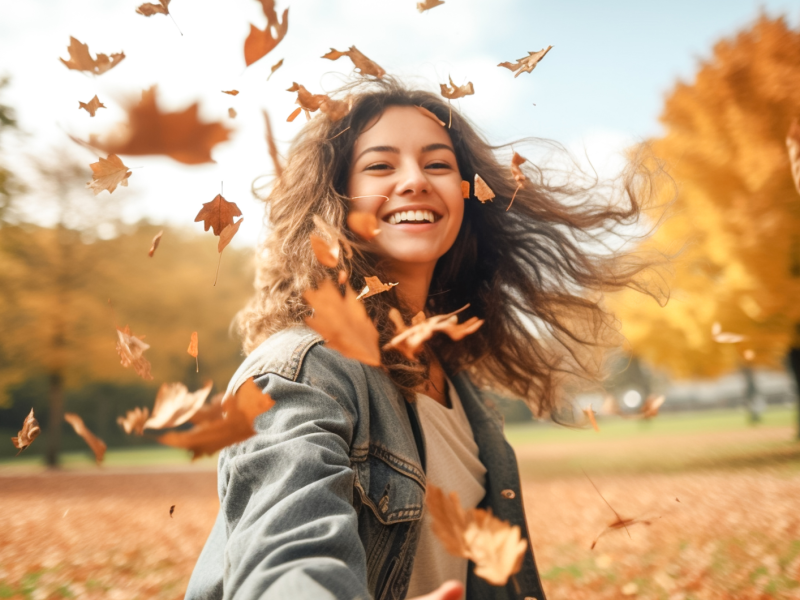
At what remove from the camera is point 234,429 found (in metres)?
1.10

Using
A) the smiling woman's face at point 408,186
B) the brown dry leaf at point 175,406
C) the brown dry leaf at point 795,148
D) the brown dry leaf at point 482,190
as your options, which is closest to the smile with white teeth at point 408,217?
the smiling woman's face at point 408,186

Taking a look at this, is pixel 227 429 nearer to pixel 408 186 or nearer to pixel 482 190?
pixel 408 186

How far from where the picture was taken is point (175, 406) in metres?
1.30

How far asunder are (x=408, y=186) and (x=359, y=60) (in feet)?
1.79

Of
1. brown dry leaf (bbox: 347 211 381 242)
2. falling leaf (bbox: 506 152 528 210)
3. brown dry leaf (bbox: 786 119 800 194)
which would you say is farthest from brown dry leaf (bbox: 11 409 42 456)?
brown dry leaf (bbox: 786 119 800 194)

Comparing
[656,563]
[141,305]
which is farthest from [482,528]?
[141,305]

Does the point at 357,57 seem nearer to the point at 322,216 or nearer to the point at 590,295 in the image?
the point at 322,216

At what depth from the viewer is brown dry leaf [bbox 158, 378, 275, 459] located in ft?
3.40

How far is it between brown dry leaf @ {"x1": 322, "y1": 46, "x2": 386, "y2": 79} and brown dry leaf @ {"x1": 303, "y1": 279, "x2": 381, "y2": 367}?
1114mm

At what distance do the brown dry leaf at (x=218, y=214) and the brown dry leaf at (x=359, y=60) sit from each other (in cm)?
67

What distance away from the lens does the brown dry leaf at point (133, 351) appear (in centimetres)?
181

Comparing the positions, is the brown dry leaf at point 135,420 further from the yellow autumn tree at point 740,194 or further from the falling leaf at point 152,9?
the yellow autumn tree at point 740,194

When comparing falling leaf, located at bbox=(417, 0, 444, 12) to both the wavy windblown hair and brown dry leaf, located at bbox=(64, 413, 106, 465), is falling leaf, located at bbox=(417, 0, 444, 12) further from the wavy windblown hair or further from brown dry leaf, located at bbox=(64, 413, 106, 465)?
brown dry leaf, located at bbox=(64, 413, 106, 465)

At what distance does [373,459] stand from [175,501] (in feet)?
37.4
